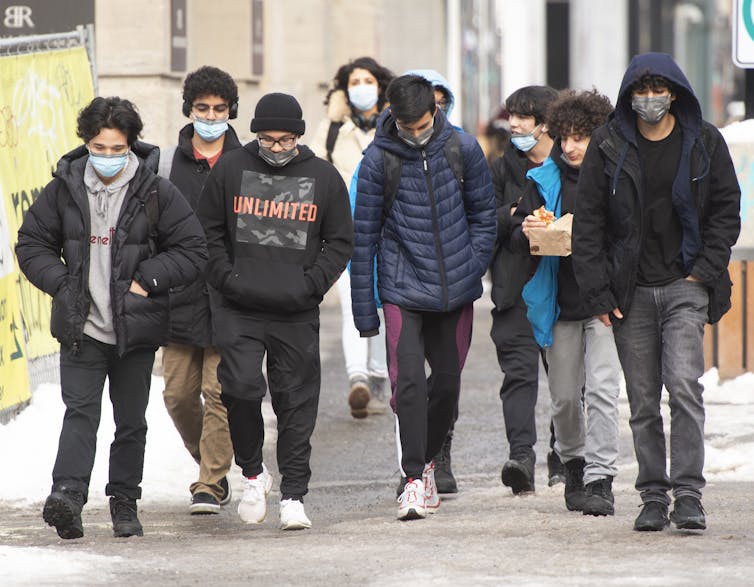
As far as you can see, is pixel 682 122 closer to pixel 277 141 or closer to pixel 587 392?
pixel 587 392

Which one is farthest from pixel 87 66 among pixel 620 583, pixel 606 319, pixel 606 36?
pixel 606 36

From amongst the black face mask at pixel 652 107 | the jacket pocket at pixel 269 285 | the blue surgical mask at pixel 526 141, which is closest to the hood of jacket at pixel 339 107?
the blue surgical mask at pixel 526 141

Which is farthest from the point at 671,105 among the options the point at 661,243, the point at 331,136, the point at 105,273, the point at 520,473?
the point at 331,136

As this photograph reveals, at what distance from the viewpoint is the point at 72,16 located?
1126 centimetres

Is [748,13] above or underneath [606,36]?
underneath

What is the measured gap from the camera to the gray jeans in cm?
793

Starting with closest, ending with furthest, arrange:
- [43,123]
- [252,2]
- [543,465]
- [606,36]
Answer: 1. [543,465]
2. [43,123]
3. [252,2]
4. [606,36]

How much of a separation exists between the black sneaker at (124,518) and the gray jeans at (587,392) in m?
1.83

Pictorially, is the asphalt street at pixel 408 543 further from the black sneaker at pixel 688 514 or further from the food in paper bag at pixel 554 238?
the food in paper bag at pixel 554 238

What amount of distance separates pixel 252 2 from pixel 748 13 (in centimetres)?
Answer: 645

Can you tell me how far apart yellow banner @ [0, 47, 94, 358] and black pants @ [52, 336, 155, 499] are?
2.52 metres

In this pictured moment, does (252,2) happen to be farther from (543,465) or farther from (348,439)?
(543,465)

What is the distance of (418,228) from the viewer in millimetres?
8094

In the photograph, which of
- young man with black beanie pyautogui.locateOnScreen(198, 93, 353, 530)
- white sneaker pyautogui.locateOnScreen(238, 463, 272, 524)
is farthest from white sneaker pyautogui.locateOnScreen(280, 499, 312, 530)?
white sneaker pyautogui.locateOnScreen(238, 463, 272, 524)
